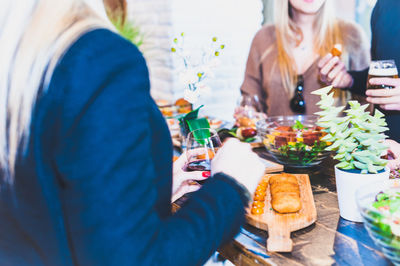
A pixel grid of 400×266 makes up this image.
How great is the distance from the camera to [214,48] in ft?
5.66

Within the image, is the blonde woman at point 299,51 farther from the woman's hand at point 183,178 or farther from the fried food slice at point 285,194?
the woman's hand at point 183,178

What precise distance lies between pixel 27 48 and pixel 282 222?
690 mm

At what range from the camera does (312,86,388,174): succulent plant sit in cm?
94

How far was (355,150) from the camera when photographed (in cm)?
98

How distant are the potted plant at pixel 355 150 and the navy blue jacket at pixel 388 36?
89cm

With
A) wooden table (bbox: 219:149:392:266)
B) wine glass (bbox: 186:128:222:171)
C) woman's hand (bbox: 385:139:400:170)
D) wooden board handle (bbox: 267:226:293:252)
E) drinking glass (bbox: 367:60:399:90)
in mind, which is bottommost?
wooden table (bbox: 219:149:392:266)

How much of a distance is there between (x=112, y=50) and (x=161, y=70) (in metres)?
3.04

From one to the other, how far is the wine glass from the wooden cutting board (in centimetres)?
18

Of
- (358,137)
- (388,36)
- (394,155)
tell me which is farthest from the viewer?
(388,36)

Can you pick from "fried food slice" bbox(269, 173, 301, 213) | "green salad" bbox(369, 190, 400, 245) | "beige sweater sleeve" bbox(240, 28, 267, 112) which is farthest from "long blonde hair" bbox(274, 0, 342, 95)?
"green salad" bbox(369, 190, 400, 245)

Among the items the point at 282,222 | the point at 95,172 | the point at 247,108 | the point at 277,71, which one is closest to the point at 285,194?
the point at 282,222

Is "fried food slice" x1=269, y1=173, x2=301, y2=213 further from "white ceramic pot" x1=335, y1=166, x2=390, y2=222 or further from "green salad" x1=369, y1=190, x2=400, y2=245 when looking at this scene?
"green salad" x1=369, y1=190, x2=400, y2=245

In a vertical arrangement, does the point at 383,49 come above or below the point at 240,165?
above

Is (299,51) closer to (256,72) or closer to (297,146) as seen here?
(256,72)
